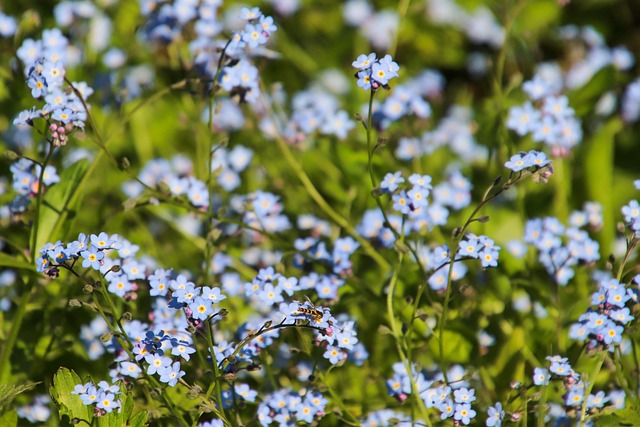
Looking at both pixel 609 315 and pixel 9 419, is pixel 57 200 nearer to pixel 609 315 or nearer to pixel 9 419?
pixel 9 419

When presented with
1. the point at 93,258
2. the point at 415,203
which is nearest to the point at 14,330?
the point at 93,258

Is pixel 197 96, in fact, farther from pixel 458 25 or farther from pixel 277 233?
pixel 458 25

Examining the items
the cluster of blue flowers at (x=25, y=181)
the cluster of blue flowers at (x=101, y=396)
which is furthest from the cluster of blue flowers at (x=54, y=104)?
the cluster of blue flowers at (x=101, y=396)

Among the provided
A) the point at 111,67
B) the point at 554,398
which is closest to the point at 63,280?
the point at 111,67

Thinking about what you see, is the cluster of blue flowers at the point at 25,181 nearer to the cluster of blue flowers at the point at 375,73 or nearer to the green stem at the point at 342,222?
the green stem at the point at 342,222

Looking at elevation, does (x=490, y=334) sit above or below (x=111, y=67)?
below

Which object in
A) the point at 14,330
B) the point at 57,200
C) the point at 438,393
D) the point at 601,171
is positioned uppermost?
the point at 601,171
